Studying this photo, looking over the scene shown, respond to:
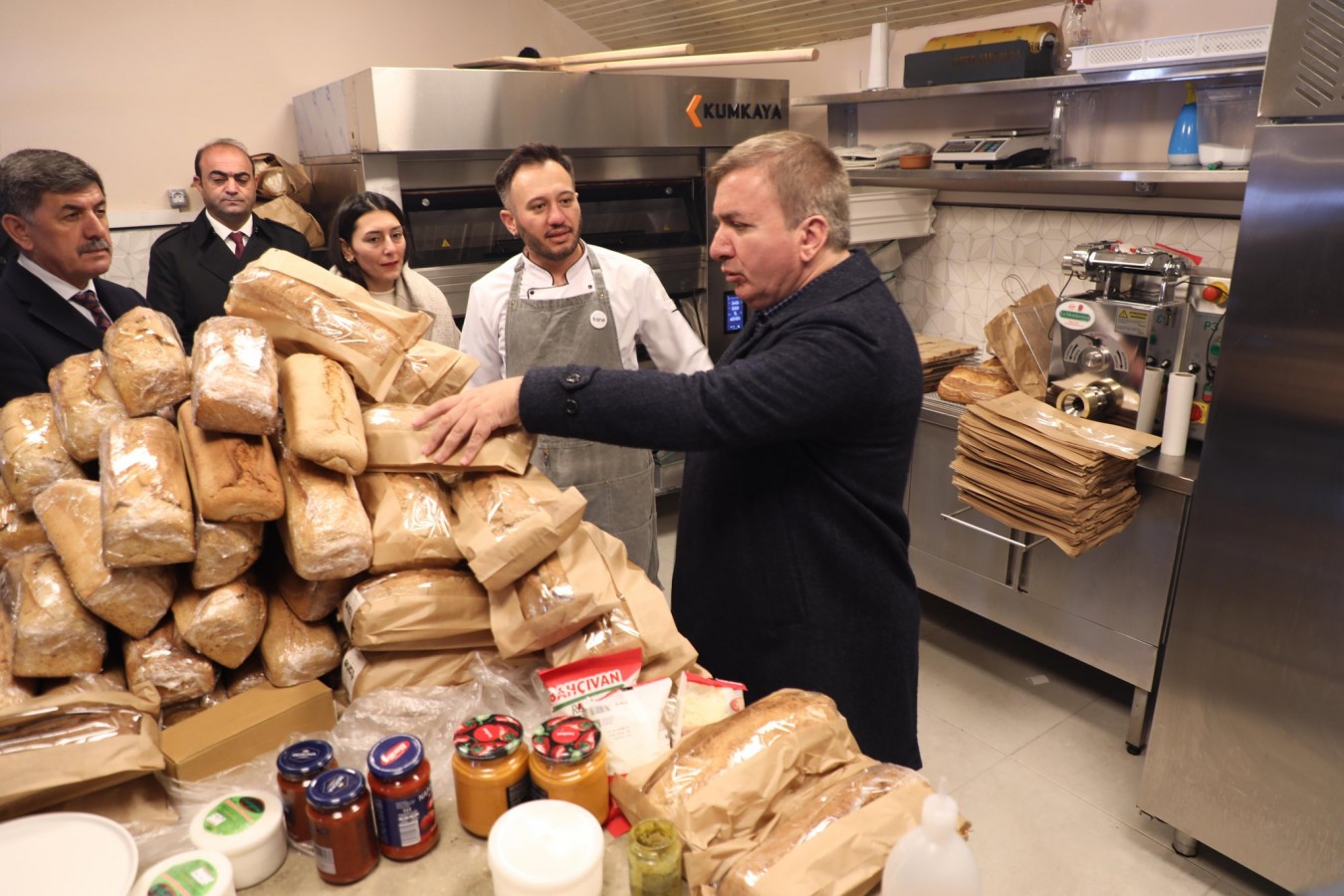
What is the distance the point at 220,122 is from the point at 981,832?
3838 millimetres

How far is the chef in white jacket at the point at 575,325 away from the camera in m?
2.45

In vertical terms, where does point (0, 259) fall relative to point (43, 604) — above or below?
above

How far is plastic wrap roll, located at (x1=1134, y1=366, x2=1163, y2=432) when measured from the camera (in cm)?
258

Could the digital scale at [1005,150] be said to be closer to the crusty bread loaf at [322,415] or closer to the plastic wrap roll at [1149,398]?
the plastic wrap roll at [1149,398]

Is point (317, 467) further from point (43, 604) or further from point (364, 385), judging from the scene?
point (43, 604)

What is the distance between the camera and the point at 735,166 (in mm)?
1537

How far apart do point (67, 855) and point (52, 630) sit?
346 mm

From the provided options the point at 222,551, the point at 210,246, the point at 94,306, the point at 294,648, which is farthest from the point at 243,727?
the point at 210,246

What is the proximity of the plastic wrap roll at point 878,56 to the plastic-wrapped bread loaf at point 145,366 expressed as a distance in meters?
3.00

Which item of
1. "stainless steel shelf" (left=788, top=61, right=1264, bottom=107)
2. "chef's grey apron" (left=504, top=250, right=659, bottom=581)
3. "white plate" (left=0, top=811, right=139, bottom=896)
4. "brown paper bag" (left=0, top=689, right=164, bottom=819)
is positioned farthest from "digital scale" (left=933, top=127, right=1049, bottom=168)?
"white plate" (left=0, top=811, right=139, bottom=896)

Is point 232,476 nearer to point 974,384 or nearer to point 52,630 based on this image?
point 52,630

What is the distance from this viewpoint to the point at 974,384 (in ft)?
9.82

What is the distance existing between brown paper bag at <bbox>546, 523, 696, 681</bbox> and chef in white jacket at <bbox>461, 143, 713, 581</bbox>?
1232 millimetres

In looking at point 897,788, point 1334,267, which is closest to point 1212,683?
point 1334,267
